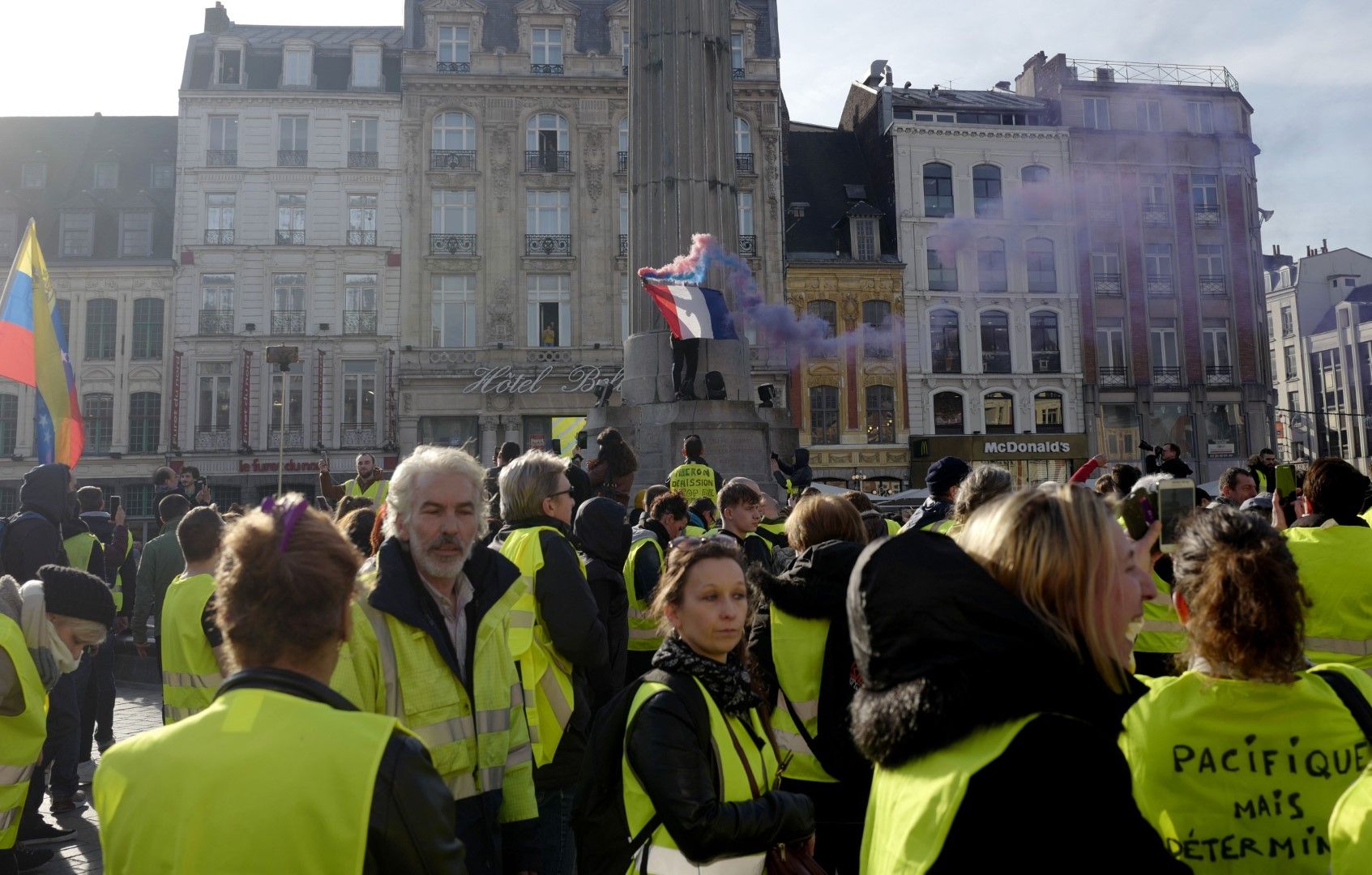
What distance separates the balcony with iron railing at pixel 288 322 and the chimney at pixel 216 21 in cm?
1084

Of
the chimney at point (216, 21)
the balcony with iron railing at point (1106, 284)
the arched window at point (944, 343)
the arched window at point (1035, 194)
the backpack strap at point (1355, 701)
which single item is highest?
the chimney at point (216, 21)

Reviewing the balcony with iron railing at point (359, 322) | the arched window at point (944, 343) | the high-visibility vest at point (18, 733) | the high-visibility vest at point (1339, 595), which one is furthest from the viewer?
the arched window at point (944, 343)

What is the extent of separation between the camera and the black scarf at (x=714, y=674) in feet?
9.70

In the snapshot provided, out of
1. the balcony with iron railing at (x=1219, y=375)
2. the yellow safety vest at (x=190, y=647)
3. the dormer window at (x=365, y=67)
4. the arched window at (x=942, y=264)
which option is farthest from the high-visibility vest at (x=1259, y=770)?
the balcony with iron railing at (x=1219, y=375)

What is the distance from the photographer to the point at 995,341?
39062mm

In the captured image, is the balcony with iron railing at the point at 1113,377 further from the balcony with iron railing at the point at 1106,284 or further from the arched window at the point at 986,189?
the arched window at the point at 986,189

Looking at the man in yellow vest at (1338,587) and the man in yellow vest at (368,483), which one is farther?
the man in yellow vest at (368,483)

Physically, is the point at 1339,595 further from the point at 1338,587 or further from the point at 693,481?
the point at 693,481

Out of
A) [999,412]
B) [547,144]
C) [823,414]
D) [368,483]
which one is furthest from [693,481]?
[999,412]

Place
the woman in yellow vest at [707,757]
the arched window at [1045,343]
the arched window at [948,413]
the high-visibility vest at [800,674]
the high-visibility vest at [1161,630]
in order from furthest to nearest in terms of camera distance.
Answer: the arched window at [1045,343] → the arched window at [948,413] → the high-visibility vest at [1161,630] → the high-visibility vest at [800,674] → the woman in yellow vest at [707,757]

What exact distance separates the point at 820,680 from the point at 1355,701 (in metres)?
1.74

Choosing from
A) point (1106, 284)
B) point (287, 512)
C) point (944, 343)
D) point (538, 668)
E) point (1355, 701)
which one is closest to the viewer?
point (287, 512)

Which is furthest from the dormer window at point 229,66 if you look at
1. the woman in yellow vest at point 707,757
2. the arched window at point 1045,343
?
the woman in yellow vest at point 707,757

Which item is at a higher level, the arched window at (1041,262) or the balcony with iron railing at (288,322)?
the arched window at (1041,262)
